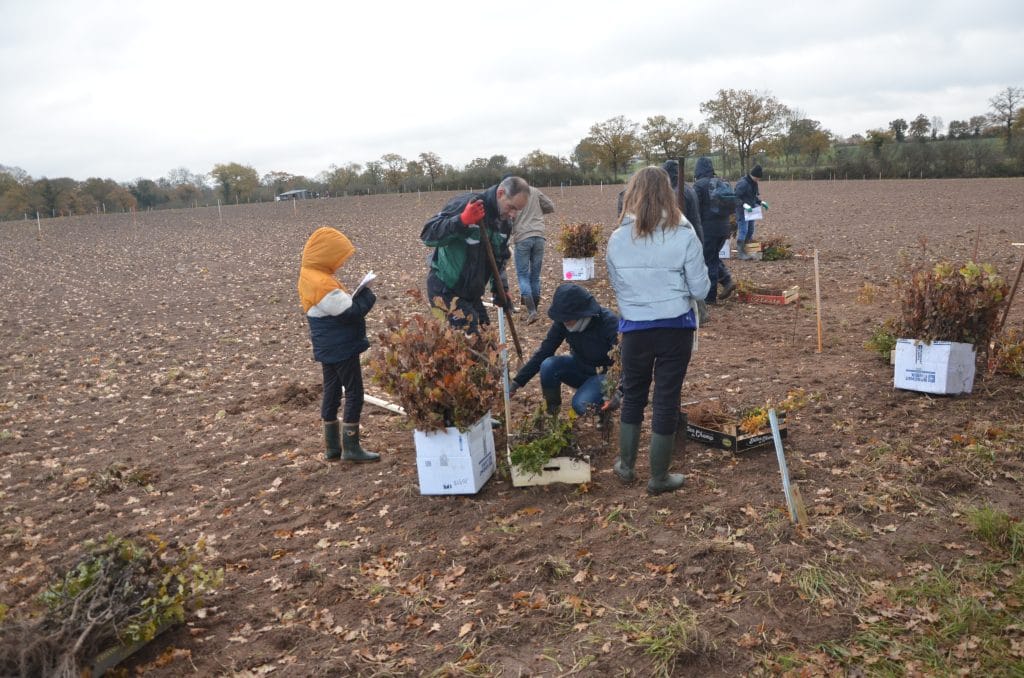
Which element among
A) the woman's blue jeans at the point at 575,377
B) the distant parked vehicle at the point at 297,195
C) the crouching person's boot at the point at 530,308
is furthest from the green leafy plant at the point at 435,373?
the distant parked vehicle at the point at 297,195

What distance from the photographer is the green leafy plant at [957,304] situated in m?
5.45

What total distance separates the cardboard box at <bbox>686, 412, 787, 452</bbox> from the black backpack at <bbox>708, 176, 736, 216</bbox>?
524 cm

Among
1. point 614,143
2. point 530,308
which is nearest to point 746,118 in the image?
point 614,143

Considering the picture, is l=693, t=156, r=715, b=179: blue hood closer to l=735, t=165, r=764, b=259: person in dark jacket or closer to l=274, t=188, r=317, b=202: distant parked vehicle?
l=735, t=165, r=764, b=259: person in dark jacket

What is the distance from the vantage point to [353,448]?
5.31 metres

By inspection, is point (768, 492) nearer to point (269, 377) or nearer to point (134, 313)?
point (269, 377)

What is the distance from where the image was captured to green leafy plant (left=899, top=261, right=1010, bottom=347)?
5.45 metres

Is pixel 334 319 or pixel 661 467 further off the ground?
pixel 334 319

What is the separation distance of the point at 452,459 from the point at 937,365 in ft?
12.4

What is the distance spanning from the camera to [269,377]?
26.2ft

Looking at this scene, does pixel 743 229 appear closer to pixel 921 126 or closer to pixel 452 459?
pixel 452 459

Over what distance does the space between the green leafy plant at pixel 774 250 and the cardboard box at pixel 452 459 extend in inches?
394

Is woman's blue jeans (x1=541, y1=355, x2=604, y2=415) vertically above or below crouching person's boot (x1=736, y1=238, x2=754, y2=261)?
below

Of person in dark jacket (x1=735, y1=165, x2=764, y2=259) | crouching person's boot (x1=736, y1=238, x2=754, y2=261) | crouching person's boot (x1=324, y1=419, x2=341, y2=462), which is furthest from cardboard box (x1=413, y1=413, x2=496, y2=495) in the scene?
crouching person's boot (x1=736, y1=238, x2=754, y2=261)
